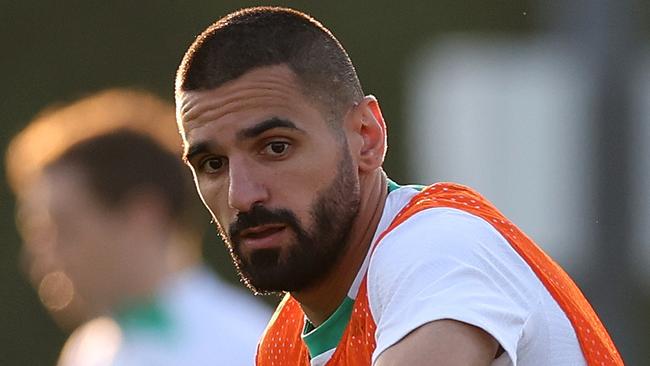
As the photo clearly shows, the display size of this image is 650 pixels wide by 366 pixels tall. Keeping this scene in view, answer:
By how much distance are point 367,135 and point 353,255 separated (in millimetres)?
261

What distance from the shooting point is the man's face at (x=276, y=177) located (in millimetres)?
3525

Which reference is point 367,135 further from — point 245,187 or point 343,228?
point 245,187

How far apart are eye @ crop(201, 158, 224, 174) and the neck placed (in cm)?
30

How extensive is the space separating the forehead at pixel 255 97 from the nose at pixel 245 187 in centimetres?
10

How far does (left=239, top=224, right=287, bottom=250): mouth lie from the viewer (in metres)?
3.52

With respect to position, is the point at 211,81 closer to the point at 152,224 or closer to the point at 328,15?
the point at 152,224

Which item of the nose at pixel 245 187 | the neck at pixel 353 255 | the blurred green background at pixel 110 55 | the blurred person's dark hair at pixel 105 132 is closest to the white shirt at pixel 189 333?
the blurred person's dark hair at pixel 105 132

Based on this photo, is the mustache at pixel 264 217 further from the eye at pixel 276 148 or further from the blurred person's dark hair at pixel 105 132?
the blurred person's dark hair at pixel 105 132

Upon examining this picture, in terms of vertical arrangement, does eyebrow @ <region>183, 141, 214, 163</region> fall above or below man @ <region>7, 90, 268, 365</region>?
above

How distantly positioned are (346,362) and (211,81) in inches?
25.1

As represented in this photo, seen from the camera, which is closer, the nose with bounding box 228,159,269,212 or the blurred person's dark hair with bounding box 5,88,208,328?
the nose with bounding box 228,159,269,212

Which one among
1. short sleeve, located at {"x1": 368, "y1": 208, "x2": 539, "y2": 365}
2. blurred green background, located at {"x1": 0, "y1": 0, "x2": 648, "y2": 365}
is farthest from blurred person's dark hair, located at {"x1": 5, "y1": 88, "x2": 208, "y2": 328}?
blurred green background, located at {"x1": 0, "y1": 0, "x2": 648, "y2": 365}

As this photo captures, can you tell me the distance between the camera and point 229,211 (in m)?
3.59

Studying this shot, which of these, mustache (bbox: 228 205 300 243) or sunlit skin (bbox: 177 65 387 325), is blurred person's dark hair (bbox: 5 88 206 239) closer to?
sunlit skin (bbox: 177 65 387 325)
